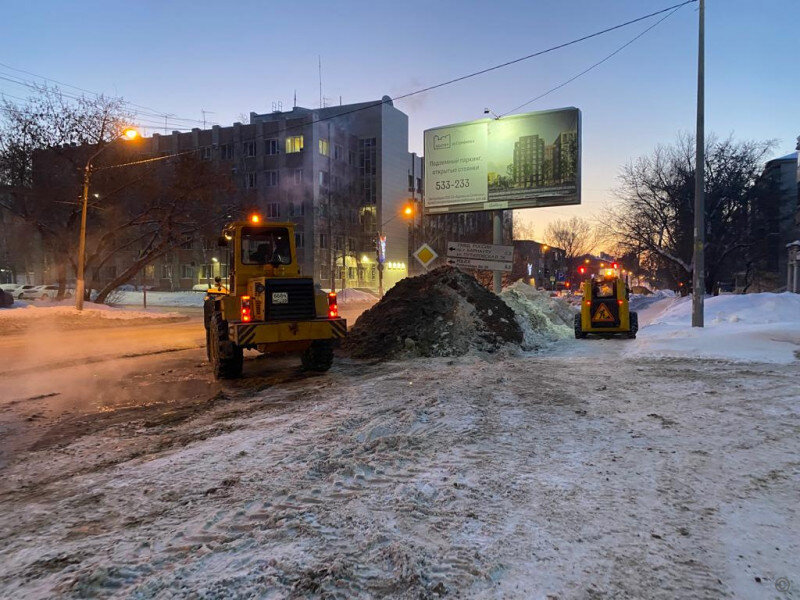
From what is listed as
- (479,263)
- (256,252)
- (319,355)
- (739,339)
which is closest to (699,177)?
(739,339)

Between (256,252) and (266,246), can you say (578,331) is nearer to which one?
(266,246)

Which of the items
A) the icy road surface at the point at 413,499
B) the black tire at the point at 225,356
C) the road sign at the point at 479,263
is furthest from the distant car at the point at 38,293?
the icy road surface at the point at 413,499

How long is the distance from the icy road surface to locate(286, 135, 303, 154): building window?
55335 mm

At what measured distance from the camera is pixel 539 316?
17531 mm

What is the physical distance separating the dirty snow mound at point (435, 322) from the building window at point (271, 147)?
167 feet

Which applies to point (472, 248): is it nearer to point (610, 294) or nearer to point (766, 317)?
point (610, 294)

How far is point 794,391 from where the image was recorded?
7.44 metres

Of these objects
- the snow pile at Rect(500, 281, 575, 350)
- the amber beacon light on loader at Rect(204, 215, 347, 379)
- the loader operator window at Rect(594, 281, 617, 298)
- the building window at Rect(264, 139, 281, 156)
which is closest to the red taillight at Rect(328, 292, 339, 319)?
the amber beacon light on loader at Rect(204, 215, 347, 379)

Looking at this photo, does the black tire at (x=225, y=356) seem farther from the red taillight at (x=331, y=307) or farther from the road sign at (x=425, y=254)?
the road sign at (x=425, y=254)

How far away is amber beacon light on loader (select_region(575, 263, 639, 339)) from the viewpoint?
642 inches

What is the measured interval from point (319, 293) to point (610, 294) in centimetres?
1108

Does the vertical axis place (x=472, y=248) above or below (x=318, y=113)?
below

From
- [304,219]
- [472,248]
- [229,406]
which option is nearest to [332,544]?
[229,406]

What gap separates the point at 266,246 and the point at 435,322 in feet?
14.9
